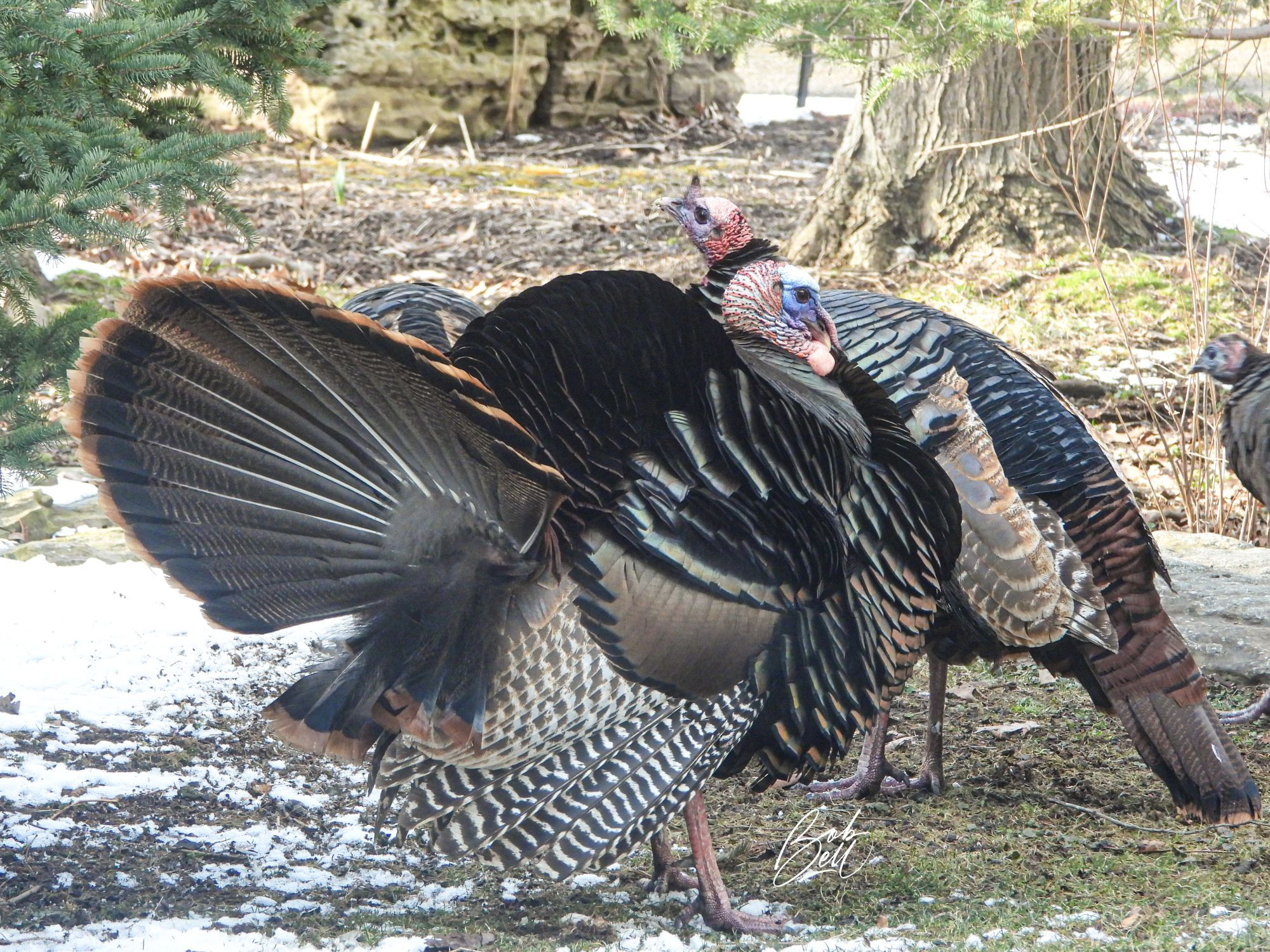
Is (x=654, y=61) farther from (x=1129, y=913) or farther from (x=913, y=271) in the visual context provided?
(x=1129, y=913)

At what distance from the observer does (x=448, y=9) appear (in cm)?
1176

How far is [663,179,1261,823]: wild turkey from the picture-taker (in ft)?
11.0

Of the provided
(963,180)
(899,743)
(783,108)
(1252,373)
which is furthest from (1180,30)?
(783,108)

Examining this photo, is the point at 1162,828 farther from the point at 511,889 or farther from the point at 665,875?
the point at 511,889

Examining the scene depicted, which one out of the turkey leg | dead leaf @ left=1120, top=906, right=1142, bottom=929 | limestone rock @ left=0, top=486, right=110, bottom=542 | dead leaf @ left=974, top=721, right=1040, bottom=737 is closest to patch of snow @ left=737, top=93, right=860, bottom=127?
limestone rock @ left=0, top=486, right=110, bottom=542

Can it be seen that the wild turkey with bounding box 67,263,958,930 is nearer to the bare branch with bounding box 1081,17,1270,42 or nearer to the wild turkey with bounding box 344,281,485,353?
the wild turkey with bounding box 344,281,485,353

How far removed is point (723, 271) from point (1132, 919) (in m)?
2.21

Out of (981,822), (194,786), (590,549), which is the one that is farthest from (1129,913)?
(194,786)

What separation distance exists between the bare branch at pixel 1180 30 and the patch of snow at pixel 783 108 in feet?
30.2

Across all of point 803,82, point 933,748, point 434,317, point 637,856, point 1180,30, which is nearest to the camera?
point 637,856

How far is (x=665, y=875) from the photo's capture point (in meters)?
3.11

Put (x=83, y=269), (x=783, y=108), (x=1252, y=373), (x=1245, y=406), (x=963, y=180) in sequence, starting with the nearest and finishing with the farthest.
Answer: (x=1245, y=406)
(x=1252, y=373)
(x=83, y=269)
(x=963, y=180)
(x=783, y=108)

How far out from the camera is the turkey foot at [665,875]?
310cm

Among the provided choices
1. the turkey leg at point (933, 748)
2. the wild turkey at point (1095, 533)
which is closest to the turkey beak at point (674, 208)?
the wild turkey at point (1095, 533)
